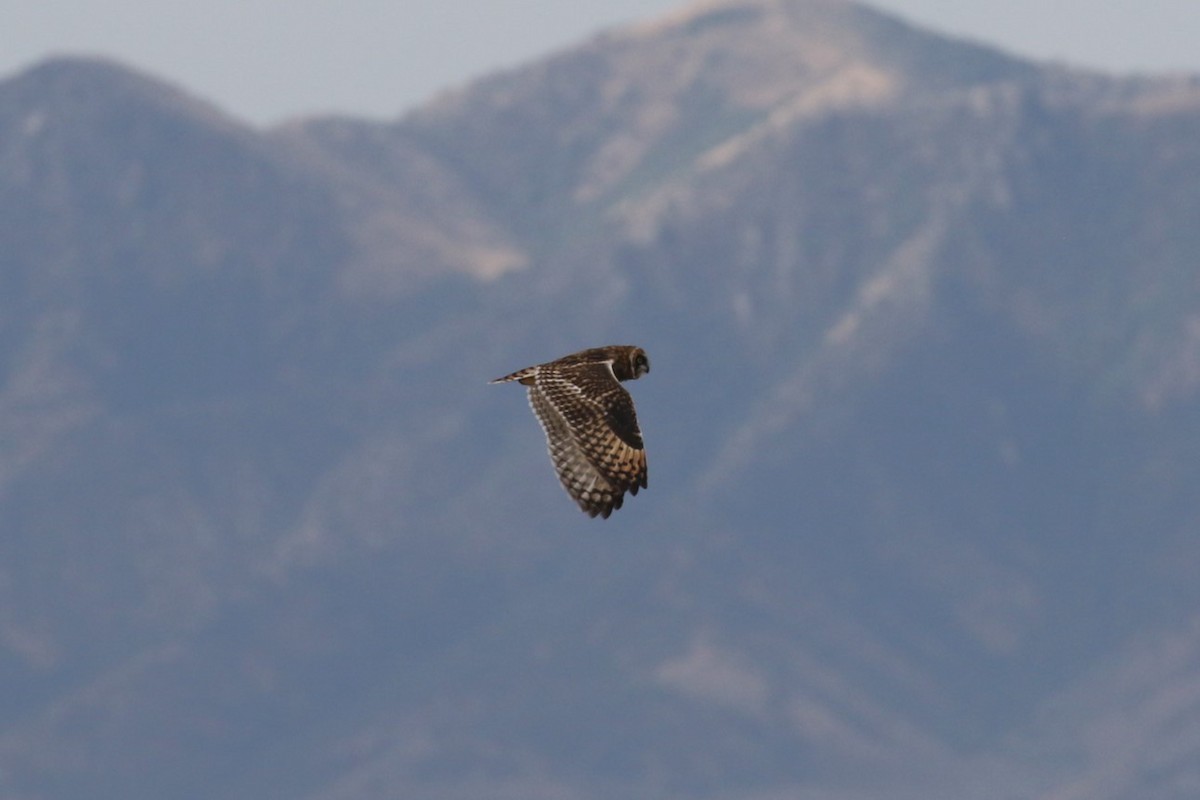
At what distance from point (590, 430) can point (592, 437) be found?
0.47ft

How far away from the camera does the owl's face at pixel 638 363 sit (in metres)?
55.8

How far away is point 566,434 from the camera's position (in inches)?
2066

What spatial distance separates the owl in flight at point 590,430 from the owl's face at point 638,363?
121cm

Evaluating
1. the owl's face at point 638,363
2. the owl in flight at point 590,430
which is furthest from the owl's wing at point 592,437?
the owl's face at point 638,363

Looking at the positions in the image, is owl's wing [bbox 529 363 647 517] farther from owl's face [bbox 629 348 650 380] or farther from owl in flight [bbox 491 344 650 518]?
owl's face [bbox 629 348 650 380]

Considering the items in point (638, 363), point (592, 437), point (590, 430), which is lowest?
point (592, 437)

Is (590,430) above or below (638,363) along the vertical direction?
below

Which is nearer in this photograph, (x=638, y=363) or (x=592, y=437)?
(x=592, y=437)

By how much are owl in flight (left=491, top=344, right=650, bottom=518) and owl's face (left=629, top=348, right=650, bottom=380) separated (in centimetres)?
121

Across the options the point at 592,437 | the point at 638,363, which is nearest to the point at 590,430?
the point at 592,437

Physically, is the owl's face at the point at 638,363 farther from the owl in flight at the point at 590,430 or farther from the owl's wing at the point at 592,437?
the owl's wing at the point at 592,437

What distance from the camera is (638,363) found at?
5606cm

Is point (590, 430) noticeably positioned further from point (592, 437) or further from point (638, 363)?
point (638, 363)

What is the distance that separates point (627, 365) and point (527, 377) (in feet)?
Answer: 6.56
